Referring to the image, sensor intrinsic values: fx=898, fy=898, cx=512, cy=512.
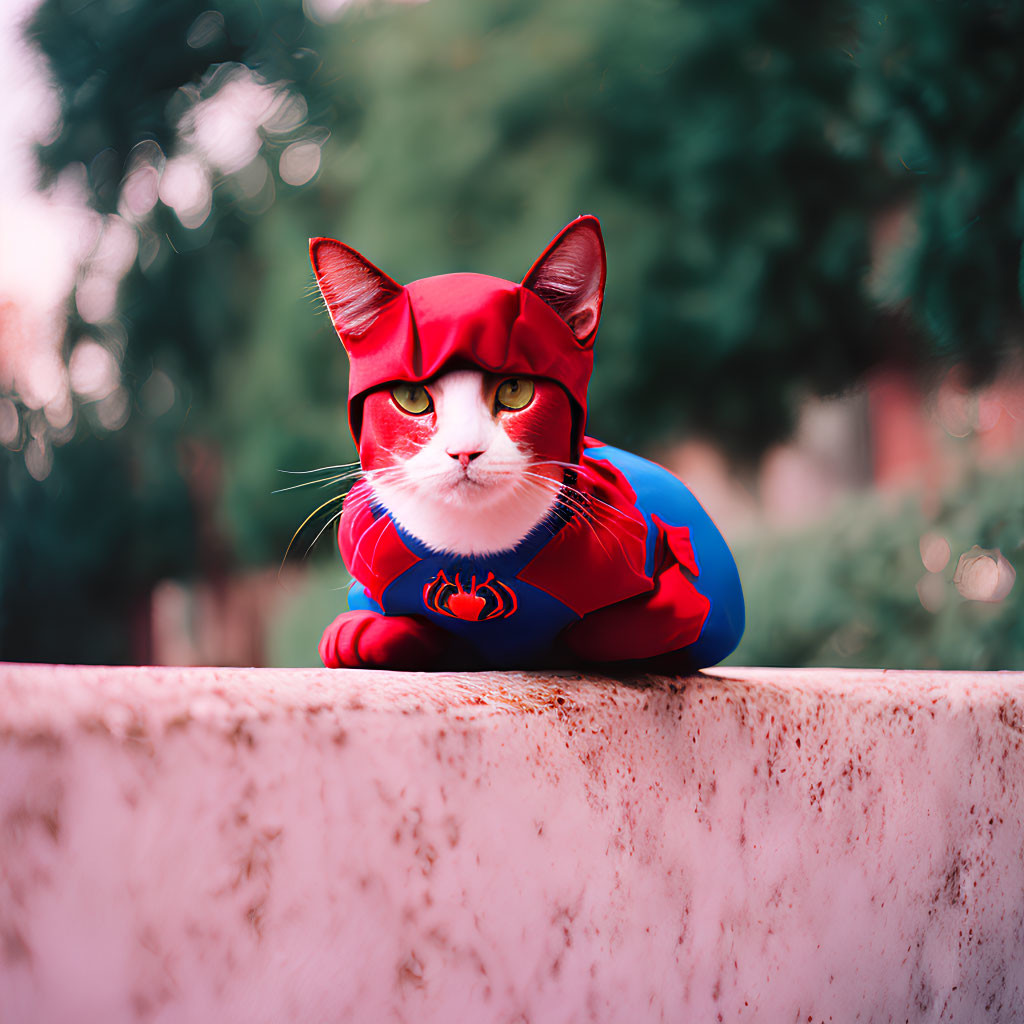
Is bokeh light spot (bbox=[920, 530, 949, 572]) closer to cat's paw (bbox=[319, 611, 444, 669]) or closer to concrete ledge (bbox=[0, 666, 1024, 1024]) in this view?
concrete ledge (bbox=[0, 666, 1024, 1024])

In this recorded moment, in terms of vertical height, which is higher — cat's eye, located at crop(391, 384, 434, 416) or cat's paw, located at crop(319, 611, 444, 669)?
cat's eye, located at crop(391, 384, 434, 416)

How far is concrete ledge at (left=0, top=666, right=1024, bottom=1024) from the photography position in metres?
0.29

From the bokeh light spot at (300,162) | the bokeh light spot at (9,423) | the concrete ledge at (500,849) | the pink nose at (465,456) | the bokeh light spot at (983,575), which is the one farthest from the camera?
the bokeh light spot at (9,423)

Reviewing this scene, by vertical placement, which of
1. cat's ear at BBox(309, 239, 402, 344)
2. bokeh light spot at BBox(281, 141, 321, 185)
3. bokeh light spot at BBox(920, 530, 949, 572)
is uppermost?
bokeh light spot at BBox(281, 141, 321, 185)

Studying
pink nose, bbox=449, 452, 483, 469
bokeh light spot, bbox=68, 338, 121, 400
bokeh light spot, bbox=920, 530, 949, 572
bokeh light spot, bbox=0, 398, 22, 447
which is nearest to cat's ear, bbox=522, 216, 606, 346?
pink nose, bbox=449, 452, 483, 469

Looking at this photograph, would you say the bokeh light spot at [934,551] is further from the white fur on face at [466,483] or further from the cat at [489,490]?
the white fur on face at [466,483]

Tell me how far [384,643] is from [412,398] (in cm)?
14

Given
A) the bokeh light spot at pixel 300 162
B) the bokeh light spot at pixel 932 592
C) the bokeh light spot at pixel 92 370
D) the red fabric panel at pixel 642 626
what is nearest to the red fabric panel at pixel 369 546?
the red fabric panel at pixel 642 626

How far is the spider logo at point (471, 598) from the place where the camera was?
488 millimetres

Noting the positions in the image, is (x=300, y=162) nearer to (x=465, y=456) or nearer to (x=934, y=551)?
(x=934, y=551)

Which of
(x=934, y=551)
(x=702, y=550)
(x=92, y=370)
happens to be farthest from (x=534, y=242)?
(x=702, y=550)

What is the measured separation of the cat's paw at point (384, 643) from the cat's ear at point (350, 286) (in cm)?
16

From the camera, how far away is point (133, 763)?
0.30 meters

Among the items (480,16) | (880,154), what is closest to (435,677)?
(880,154)
